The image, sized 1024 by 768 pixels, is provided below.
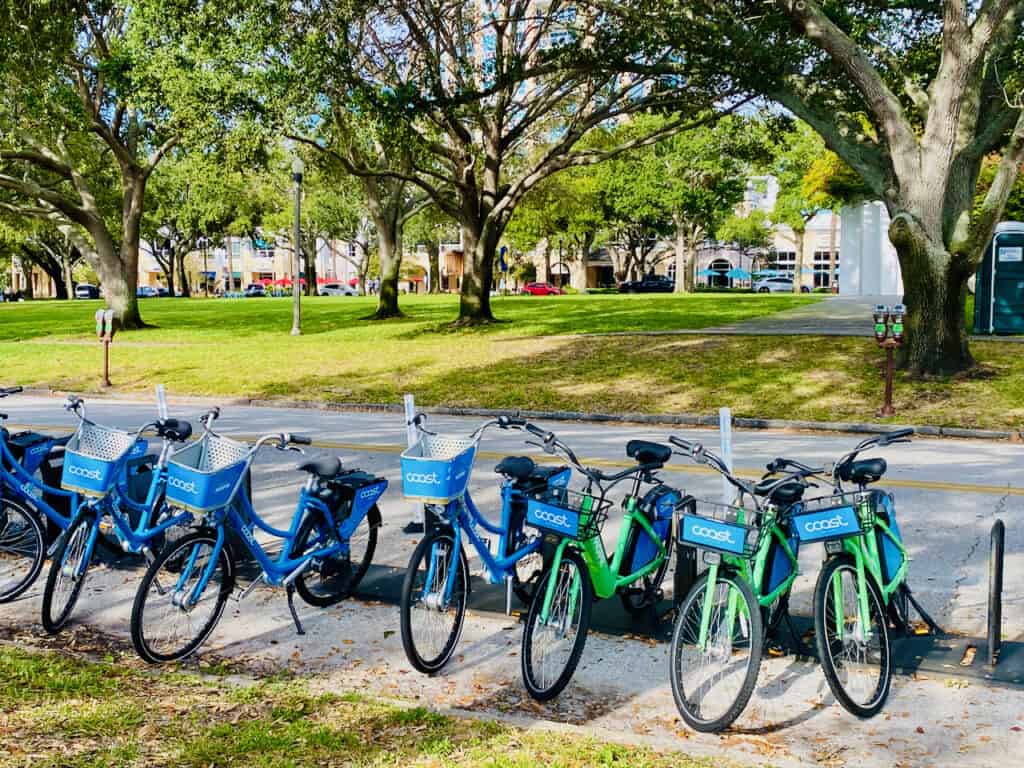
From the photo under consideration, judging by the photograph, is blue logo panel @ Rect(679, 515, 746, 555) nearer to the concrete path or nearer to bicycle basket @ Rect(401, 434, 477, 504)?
the concrete path

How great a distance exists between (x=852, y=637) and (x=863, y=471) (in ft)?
2.63

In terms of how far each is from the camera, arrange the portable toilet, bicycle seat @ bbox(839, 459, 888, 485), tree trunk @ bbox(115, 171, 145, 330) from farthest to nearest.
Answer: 1. tree trunk @ bbox(115, 171, 145, 330)
2. the portable toilet
3. bicycle seat @ bbox(839, 459, 888, 485)

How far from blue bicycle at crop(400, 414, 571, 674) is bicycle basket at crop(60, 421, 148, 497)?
168 centimetres

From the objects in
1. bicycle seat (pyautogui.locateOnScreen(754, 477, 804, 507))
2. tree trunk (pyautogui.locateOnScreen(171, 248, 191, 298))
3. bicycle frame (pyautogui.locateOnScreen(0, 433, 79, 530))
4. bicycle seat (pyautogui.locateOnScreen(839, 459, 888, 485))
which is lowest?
bicycle frame (pyautogui.locateOnScreen(0, 433, 79, 530))

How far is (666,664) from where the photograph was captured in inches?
210

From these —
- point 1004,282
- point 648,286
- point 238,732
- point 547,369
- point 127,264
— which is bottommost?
point 238,732

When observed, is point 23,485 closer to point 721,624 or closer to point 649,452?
point 649,452

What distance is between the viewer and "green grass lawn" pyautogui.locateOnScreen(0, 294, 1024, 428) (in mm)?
15750

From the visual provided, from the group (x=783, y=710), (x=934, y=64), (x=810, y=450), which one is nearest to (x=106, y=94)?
(x=934, y=64)

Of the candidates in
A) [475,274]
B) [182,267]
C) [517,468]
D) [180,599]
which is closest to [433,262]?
[182,267]

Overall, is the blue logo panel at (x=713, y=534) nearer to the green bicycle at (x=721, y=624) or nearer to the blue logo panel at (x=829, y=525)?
the green bicycle at (x=721, y=624)

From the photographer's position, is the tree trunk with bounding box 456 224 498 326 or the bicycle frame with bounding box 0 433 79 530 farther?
the tree trunk with bounding box 456 224 498 326

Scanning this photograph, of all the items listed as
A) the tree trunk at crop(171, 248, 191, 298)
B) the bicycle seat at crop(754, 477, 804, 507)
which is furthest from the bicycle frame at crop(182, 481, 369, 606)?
the tree trunk at crop(171, 248, 191, 298)

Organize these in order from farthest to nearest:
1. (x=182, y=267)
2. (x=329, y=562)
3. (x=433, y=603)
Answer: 1. (x=182, y=267)
2. (x=329, y=562)
3. (x=433, y=603)
